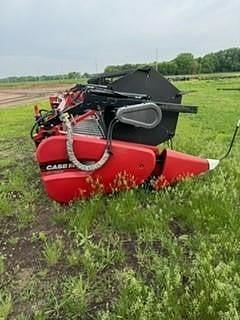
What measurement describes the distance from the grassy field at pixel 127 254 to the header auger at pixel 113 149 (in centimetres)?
14

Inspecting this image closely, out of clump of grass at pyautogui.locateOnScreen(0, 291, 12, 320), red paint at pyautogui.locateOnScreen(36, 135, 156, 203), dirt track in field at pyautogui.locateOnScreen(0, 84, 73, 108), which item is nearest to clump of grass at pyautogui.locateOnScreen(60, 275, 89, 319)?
clump of grass at pyautogui.locateOnScreen(0, 291, 12, 320)

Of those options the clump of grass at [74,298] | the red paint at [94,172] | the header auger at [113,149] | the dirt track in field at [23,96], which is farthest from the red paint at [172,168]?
the dirt track in field at [23,96]

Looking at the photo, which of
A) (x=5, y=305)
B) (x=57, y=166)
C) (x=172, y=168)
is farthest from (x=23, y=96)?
(x=5, y=305)

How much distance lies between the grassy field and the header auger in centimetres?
14

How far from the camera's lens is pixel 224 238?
9.38 feet

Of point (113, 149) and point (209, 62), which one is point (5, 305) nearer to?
point (113, 149)

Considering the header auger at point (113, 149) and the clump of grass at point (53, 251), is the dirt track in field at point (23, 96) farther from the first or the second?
the clump of grass at point (53, 251)

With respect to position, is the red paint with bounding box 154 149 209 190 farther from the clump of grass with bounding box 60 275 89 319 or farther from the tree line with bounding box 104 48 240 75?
the tree line with bounding box 104 48 240 75

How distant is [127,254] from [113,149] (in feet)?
3.12

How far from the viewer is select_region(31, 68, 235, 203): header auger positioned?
3.55 metres

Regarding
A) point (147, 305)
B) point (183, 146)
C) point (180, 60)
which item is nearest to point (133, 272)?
point (147, 305)

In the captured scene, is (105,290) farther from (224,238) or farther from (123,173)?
(123,173)

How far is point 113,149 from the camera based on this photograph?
11.6ft

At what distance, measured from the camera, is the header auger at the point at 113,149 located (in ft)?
11.7
